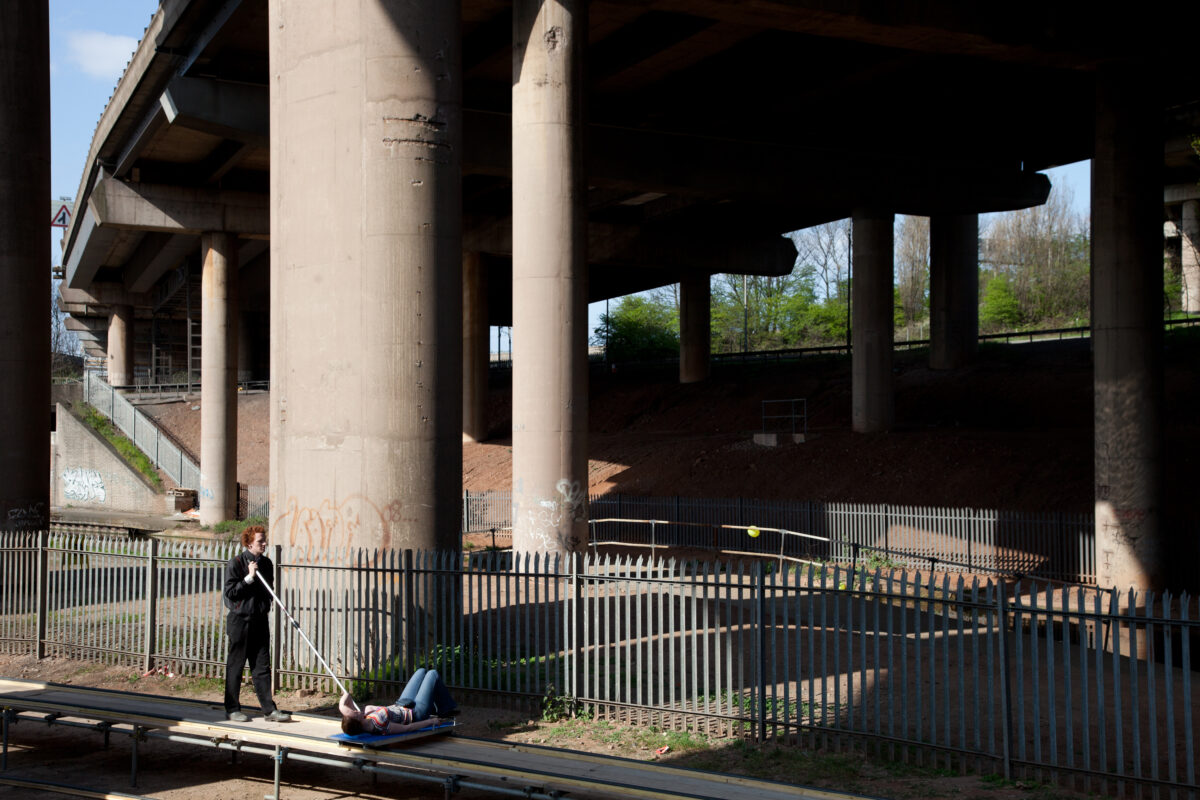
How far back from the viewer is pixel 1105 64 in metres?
21.4

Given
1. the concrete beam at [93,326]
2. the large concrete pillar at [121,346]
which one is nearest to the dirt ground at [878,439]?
the large concrete pillar at [121,346]

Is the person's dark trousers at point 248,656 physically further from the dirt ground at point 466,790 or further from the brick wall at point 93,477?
the brick wall at point 93,477

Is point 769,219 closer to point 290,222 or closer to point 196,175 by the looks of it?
point 196,175

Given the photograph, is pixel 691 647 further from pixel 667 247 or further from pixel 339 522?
pixel 667 247

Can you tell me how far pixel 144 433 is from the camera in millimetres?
43875

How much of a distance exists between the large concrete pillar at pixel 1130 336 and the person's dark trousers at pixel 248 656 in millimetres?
17436

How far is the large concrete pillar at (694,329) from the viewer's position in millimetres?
52344

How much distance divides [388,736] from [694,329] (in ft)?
148

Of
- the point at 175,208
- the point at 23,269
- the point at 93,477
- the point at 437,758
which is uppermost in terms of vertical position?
the point at 175,208

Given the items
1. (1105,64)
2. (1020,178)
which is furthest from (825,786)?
(1020,178)

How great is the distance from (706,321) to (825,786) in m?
45.3

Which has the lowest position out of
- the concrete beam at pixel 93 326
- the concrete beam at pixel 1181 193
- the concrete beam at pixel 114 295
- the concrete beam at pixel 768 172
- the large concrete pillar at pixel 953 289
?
the large concrete pillar at pixel 953 289

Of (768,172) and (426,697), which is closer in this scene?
(426,697)

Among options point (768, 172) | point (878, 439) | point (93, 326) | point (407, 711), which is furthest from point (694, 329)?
point (93, 326)
